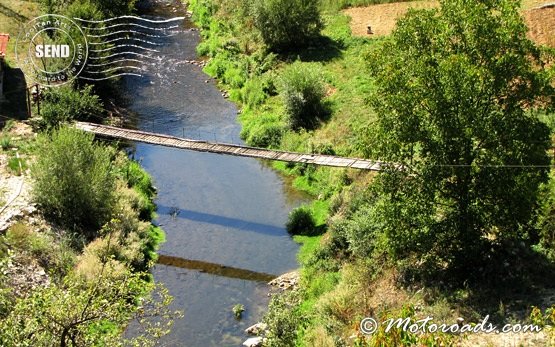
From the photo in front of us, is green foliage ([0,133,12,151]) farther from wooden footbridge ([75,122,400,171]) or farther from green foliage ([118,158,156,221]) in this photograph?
green foliage ([118,158,156,221])

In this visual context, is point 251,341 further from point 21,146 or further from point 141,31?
point 141,31

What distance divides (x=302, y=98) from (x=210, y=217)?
8.31 metres

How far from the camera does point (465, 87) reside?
19359 millimetres

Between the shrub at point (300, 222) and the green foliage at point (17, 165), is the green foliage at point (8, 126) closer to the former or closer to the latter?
the green foliage at point (17, 165)

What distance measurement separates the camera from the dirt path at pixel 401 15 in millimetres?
38719

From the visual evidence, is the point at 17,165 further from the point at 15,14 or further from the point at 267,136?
the point at 15,14

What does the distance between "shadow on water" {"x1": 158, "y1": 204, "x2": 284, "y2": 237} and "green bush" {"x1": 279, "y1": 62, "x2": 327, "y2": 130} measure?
23.8ft

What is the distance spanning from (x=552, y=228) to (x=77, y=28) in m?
27.4

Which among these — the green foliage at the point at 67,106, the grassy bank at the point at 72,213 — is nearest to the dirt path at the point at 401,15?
the green foliage at the point at 67,106

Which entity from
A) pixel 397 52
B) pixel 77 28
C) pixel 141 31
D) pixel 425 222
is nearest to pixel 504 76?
pixel 397 52

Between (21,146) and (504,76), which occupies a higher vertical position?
(504,76)

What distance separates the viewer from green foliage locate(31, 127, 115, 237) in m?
26.8

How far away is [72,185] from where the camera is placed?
26.9 m

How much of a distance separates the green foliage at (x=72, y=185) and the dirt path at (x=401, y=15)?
18.1 metres
